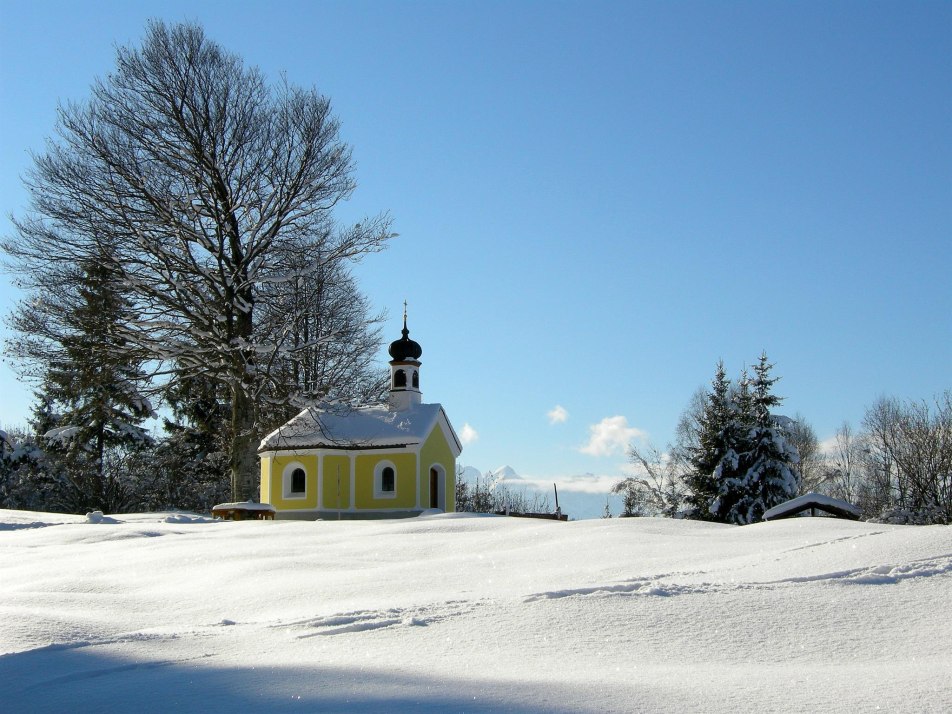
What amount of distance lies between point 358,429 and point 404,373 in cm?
283

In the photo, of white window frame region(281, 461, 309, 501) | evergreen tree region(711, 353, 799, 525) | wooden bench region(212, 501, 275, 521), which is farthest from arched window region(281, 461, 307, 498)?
evergreen tree region(711, 353, 799, 525)

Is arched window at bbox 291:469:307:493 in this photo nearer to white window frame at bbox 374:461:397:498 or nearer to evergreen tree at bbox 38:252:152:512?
white window frame at bbox 374:461:397:498

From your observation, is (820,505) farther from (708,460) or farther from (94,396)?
(94,396)

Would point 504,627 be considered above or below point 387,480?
below

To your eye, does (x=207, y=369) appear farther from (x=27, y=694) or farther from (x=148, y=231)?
(x=27, y=694)

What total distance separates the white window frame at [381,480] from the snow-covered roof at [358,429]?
634mm

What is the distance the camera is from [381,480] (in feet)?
99.9

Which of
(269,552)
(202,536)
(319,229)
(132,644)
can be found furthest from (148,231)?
(132,644)

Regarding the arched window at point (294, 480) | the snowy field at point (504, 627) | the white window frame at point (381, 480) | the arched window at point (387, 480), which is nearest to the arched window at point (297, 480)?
the arched window at point (294, 480)

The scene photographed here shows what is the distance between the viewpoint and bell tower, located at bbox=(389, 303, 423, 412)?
32.5m

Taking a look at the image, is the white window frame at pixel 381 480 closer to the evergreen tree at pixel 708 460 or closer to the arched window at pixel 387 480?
the arched window at pixel 387 480

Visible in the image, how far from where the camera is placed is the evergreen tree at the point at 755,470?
33.9m

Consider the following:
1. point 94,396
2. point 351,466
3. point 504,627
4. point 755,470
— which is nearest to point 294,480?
point 351,466

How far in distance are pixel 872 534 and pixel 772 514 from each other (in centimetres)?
1009
